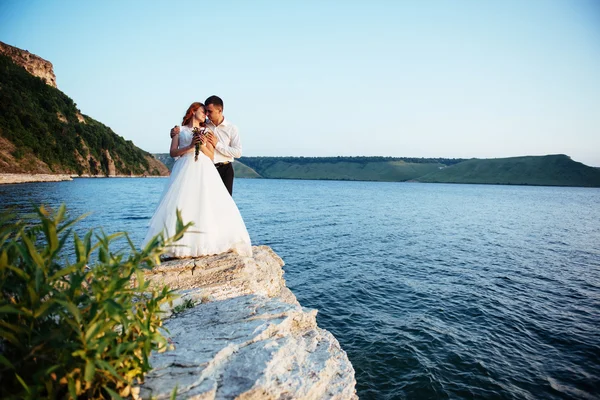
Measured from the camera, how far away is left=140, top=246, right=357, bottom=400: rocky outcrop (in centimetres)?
305

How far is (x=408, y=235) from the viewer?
1198 inches

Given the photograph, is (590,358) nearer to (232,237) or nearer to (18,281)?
(232,237)

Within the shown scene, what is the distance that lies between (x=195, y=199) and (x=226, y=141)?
1615 mm

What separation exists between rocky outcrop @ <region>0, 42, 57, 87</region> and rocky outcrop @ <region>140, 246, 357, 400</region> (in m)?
166

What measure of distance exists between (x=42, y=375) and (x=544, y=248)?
33667mm

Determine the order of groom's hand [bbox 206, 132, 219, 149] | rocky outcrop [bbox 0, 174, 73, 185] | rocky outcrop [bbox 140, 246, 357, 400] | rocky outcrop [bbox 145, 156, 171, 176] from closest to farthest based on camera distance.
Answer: rocky outcrop [bbox 140, 246, 357, 400], groom's hand [bbox 206, 132, 219, 149], rocky outcrop [bbox 0, 174, 73, 185], rocky outcrop [bbox 145, 156, 171, 176]

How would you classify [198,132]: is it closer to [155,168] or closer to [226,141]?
[226,141]

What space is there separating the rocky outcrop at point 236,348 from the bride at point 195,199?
0.43 meters

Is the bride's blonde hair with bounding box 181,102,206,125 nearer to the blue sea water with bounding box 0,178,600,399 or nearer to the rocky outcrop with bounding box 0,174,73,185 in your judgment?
the blue sea water with bounding box 0,178,600,399

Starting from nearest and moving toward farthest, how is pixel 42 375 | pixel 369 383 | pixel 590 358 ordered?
pixel 42 375 < pixel 369 383 < pixel 590 358

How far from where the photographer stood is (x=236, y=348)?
3.71 m

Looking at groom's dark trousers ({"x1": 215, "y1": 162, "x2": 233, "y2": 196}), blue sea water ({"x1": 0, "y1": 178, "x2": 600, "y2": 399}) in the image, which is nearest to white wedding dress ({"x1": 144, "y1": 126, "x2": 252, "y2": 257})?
groom's dark trousers ({"x1": 215, "y1": 162, "x2": 233, "y2": 196})

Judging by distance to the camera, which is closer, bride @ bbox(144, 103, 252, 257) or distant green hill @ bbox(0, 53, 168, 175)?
bride @ bbox(144, 103, 252, 257)

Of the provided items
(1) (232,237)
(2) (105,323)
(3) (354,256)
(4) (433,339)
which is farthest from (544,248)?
(2) (105,323)
